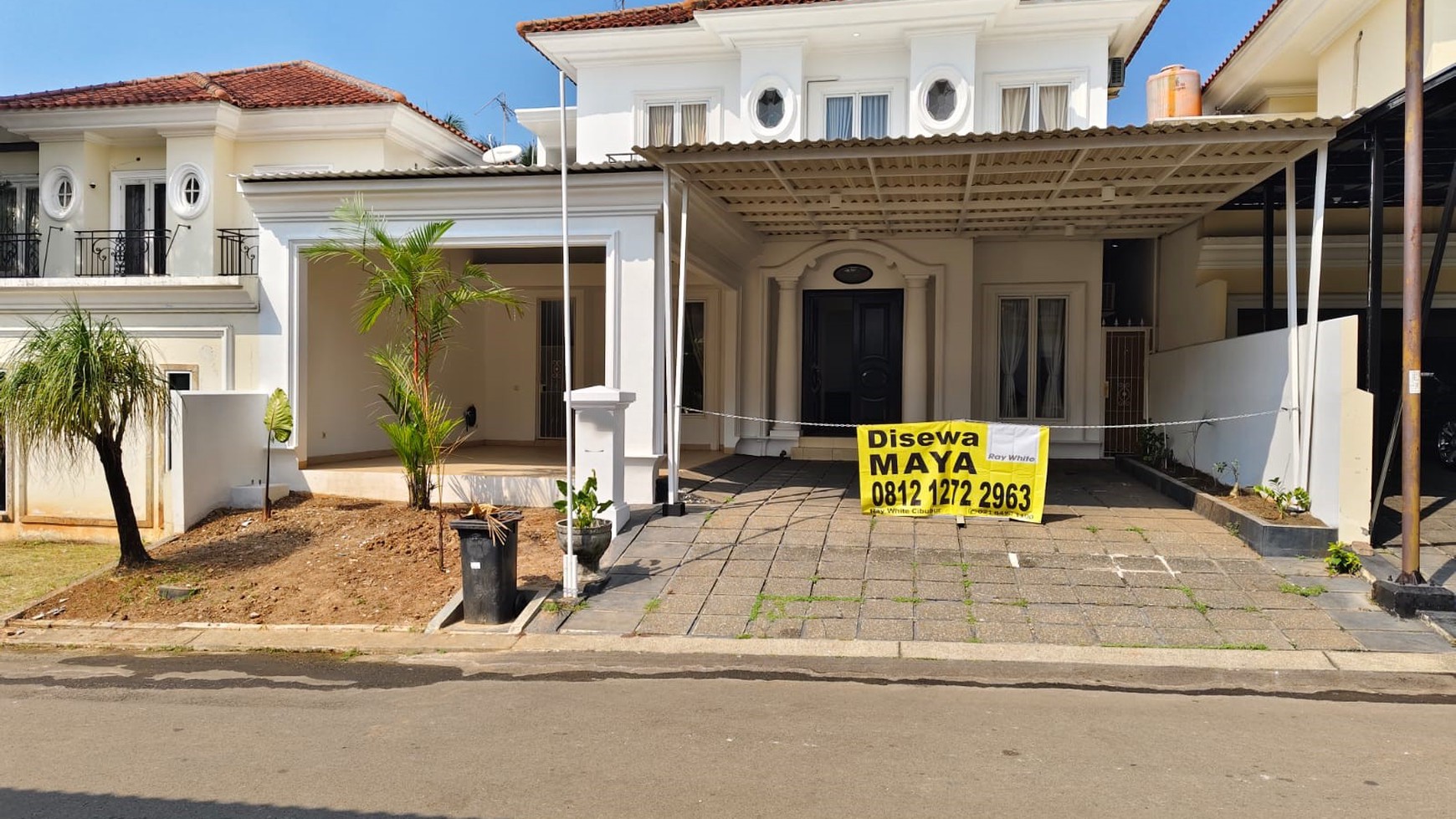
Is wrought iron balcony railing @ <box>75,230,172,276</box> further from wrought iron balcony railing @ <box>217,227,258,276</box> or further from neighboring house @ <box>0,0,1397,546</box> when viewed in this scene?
wrought iron balcony railing @ <box>217,227,258,276</box>

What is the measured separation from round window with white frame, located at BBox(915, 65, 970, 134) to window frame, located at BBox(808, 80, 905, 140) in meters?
0.39

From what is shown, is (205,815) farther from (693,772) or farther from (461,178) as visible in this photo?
(461,178)

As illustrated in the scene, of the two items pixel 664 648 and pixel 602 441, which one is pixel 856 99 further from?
pixel 664 648

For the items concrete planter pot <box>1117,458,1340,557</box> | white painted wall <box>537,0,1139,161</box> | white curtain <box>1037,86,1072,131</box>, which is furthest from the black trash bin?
white curtain <box>1037,86,1072,131</box>

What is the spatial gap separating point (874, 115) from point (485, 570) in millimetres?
10215

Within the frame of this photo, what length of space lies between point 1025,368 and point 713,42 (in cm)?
706

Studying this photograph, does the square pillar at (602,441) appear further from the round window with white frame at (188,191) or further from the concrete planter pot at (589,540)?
the round window with white frame at (188,191)

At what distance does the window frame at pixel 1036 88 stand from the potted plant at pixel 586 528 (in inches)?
371

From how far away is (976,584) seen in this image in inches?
306

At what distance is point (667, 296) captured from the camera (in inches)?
392

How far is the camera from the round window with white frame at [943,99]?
1410 cm

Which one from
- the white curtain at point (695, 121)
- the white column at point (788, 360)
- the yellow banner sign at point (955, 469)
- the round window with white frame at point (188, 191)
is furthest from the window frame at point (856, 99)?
the round window with white frame at point (188, 191)

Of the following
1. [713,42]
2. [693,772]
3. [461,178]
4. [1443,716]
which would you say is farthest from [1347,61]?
[693,772]

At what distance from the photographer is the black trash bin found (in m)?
7.33
